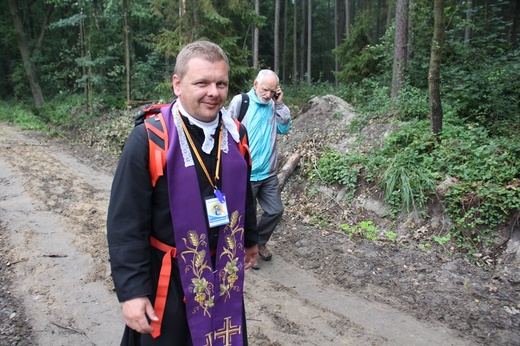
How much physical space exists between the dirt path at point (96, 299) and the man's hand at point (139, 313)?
1931mm

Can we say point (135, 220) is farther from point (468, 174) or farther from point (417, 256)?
point (468, 174)

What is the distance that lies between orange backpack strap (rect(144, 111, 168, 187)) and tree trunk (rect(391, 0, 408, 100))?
326 inches

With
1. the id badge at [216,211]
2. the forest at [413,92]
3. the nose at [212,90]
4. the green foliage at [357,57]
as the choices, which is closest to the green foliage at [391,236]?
the forest at [413,92]

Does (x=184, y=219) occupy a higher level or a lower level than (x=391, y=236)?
higher

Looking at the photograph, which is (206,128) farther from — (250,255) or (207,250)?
(250,255)

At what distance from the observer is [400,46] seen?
9.43 meters

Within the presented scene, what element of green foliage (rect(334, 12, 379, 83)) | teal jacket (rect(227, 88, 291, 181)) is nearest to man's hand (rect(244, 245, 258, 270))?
teal jacket (rect(227, 88, 291, 181))

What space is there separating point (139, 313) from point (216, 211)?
0.62 m

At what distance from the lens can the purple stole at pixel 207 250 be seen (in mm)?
1902

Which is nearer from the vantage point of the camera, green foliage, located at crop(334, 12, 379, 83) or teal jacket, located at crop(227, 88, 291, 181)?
teal jacket, located at crop(227, 88, 291, 181)

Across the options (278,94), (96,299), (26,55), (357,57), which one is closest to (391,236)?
(278,94)

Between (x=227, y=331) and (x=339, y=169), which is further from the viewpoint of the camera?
(x=339, y=169)

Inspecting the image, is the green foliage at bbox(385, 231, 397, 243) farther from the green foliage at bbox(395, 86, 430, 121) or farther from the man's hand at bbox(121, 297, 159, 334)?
the man's hand at bbox(121, 297, 159, 334)

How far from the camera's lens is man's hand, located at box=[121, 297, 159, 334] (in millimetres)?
1789
